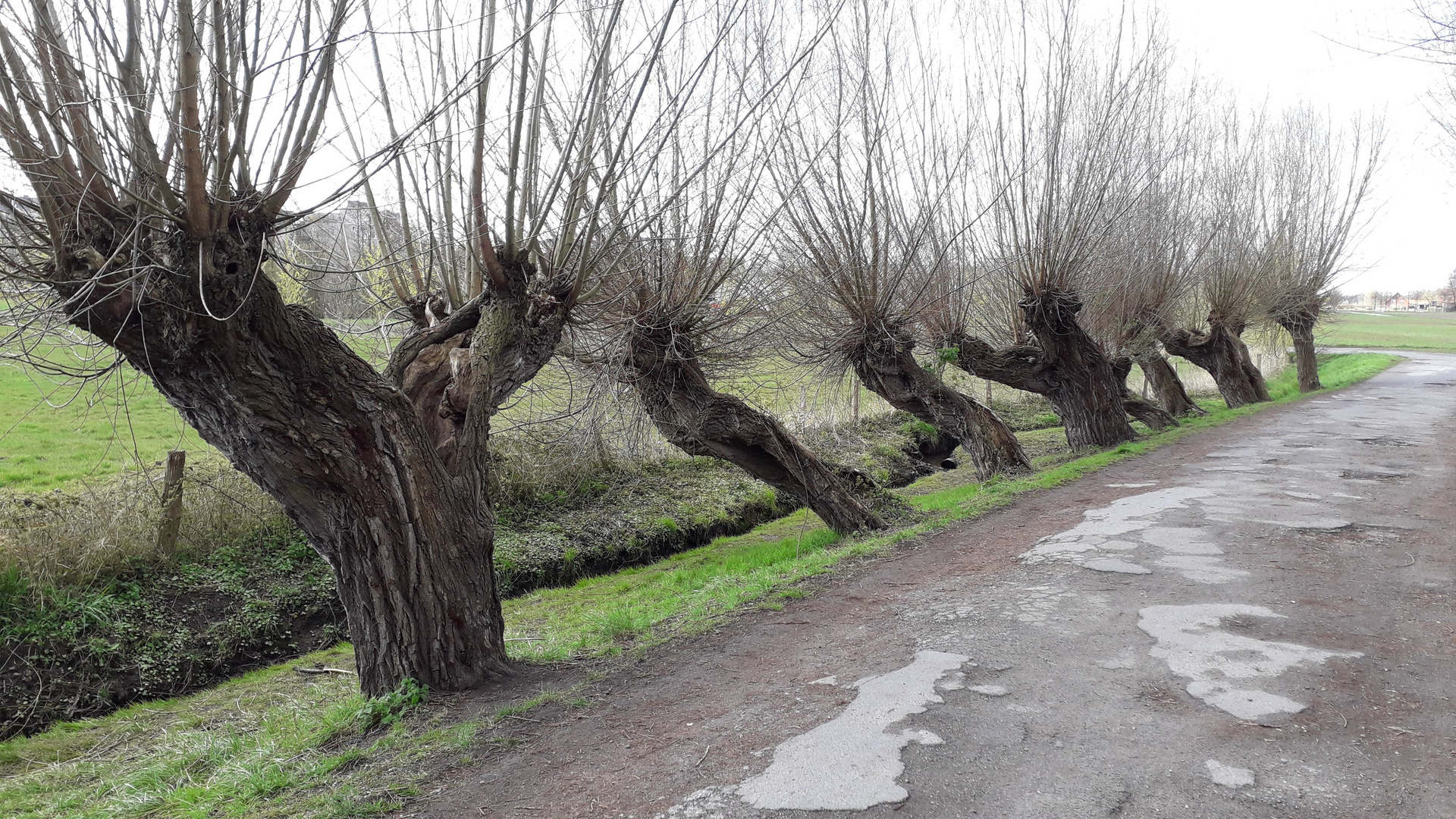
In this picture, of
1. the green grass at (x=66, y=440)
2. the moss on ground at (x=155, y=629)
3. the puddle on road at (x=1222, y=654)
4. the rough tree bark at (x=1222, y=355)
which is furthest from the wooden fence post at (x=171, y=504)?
the rough tree bark at (x=1222, y=355)

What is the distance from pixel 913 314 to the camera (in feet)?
36.8

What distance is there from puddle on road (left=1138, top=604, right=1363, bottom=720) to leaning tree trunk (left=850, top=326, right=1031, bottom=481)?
6227mm

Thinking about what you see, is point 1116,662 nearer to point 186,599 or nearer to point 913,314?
point 913,314

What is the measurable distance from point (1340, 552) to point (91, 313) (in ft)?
25.9

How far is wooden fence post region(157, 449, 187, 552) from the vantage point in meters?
8.95

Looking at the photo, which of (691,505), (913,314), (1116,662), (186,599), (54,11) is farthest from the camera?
(691,505)

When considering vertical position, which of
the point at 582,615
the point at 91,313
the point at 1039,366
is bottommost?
the point at 582,615

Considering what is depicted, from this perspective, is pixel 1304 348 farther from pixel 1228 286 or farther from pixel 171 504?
pixel 171 504

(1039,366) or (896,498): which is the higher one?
(1039,366)

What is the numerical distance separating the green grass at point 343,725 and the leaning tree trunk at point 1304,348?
17.6 metres

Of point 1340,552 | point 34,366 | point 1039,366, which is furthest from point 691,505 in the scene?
point 34,366

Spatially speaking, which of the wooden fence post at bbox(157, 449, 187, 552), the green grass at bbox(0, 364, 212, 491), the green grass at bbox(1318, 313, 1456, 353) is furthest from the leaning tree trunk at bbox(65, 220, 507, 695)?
the green grass at bbox(1318, 313, 1456, 353)

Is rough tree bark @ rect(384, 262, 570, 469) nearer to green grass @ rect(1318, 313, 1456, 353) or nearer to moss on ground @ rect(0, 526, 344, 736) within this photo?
moss on ground @ rect(0, 526, 344, 736)

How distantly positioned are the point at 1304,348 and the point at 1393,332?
38.3 metres
